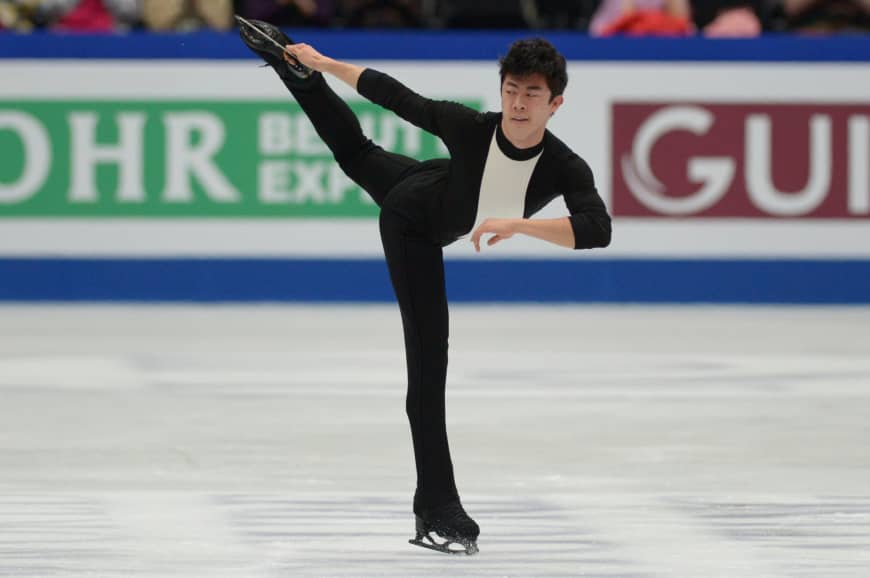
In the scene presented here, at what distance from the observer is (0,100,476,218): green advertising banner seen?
33.8 feet

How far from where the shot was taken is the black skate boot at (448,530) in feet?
14.7

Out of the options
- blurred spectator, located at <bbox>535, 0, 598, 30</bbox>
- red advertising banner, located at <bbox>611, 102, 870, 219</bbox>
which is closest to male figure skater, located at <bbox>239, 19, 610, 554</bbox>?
red advertising banner, located at <bbox>611, 102, 870, 219</bbox>

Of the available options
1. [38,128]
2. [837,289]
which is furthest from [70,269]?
[837,289]

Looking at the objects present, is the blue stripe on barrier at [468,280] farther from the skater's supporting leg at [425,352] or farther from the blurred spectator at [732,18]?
the skater's supporting leg at [425,352]

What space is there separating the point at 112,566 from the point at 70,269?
6261 mm

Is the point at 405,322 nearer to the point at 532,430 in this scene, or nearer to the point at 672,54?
the point at 532,430

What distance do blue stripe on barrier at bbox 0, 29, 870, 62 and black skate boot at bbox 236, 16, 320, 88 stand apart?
5.47m

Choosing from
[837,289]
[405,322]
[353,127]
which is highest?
[353,127]

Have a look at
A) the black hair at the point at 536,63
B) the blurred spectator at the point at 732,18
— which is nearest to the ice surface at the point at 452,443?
the black hair at the point at 536,63

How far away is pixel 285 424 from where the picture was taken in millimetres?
6566

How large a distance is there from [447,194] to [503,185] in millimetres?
180

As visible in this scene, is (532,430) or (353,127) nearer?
(353,127)

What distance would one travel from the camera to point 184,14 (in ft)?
35.7

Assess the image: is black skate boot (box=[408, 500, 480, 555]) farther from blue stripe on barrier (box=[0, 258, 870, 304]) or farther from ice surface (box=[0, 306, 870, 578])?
blue stripe on barrier (box=[0, 258, 870, 304])
